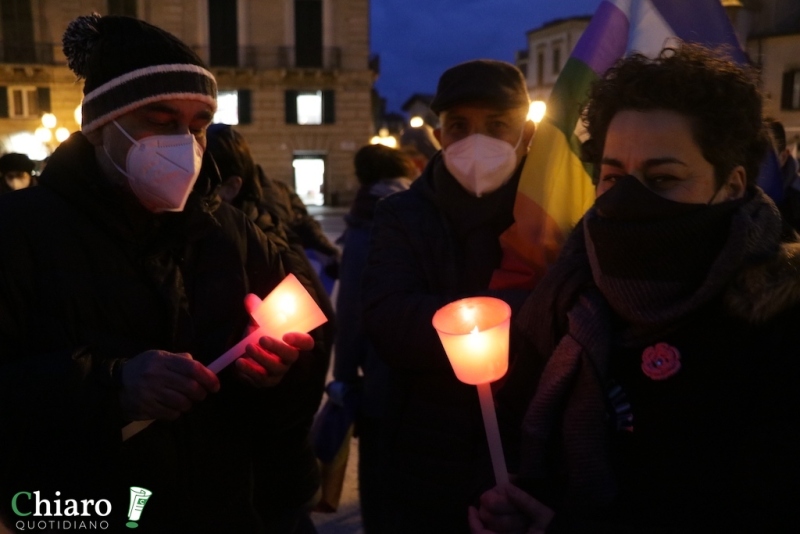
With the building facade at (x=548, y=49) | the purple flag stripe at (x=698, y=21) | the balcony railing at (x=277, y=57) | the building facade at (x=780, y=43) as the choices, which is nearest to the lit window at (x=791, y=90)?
the building facade at (x=780, y=43)

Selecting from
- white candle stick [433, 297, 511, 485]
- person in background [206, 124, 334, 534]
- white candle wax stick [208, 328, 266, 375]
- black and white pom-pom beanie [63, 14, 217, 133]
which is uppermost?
black and white pom-pom beanie [63, 14, 217, 133]

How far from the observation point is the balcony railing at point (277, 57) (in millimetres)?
29938

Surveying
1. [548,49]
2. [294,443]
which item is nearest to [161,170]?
[294,443]

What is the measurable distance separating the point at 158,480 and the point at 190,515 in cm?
14

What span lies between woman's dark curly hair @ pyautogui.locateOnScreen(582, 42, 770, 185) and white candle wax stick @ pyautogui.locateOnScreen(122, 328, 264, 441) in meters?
0.97

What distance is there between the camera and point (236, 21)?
29812 millimetres

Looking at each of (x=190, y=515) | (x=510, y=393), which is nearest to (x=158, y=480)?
(x=190, y=515)

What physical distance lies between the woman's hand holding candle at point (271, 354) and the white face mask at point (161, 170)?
19.0 inches

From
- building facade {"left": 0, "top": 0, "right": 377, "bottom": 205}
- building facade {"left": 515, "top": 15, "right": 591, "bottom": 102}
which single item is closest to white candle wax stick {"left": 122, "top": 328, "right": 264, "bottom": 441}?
building facade {"left": 0, "top": 0, "right": 377, "bottom": 205}

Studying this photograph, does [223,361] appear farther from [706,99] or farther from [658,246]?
→ [706,99]

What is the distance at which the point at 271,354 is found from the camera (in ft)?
5.04

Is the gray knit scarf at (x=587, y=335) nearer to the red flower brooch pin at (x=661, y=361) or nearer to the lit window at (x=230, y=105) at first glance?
the red flower brooch pin at (x=661, y=361)

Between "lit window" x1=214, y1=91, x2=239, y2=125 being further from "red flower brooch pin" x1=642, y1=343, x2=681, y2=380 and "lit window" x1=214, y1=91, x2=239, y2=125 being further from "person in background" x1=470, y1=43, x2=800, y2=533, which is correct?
"red flower brooch pin" x1=642, y1=343, x2=681, y2=380

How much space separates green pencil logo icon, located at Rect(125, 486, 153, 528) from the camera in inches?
65.2
